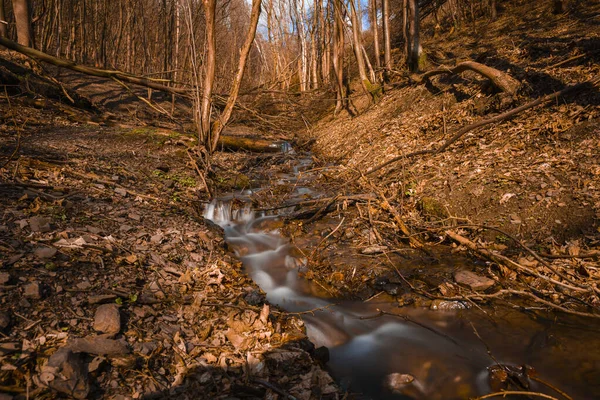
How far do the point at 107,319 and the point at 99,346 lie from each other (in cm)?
27

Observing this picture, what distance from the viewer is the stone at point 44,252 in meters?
2.81

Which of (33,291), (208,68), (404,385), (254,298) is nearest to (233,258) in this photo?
(254,298)

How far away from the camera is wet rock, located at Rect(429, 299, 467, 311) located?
11.8 ft

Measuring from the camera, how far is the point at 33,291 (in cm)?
240

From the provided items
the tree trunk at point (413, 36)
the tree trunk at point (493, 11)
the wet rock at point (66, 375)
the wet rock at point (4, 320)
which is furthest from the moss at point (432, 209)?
the tree trunk at point (493, 11)

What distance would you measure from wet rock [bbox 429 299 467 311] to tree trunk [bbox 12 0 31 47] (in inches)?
596

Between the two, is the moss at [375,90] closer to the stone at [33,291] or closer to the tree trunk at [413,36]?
the tree trunk at [413,36]

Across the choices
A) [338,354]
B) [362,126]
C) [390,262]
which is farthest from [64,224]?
[362,126]

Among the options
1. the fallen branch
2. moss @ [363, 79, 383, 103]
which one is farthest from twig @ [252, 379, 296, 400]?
moss @ [363, 79, 383, 103]

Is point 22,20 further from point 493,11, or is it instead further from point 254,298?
point 493,11

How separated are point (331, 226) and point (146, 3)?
30813 millimetres

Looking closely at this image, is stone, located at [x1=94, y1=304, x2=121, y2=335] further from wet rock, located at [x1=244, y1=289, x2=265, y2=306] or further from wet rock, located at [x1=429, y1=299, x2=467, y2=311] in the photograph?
wet rock, located at [x1=429, y1=299, x2=467, y2=311]

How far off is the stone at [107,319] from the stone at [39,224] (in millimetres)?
1312

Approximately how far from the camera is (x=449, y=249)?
180 inches
